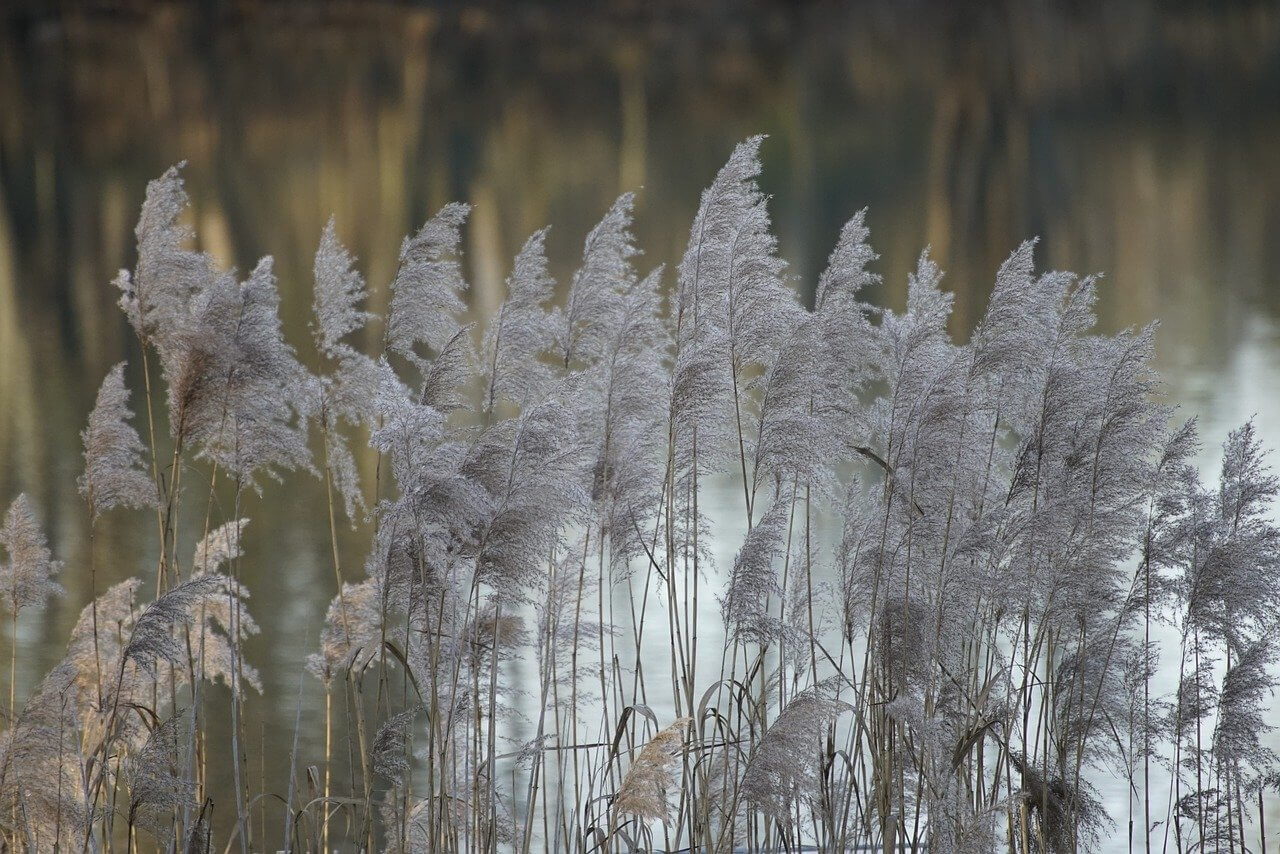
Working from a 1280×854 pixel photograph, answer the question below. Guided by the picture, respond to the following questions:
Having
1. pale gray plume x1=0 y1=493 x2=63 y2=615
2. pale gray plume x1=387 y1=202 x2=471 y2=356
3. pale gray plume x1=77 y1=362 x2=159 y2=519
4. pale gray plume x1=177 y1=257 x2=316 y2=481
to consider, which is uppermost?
pale gray plume x1=387 y1=202 x2=471 y2=356

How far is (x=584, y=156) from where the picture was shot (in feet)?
91.2

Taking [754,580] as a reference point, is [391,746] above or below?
below

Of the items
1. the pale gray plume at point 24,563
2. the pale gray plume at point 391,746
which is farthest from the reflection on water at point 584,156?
the pale gray plume at point 391,746

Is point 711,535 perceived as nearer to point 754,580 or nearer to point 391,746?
point 754,580

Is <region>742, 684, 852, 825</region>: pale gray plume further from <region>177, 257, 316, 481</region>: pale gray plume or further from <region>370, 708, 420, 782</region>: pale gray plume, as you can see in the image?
<region>177, 257, 316, 481</region>: pale gray plume

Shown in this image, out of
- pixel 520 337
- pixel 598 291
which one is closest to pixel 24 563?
pixel 520 337

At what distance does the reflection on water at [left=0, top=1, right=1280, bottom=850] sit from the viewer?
12.5 metres

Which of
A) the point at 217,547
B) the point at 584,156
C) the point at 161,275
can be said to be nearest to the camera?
the point at 161,275

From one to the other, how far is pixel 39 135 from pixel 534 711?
2724 centimetres

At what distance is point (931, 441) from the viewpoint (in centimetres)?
304

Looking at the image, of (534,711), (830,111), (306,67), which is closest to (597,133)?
(830,111)

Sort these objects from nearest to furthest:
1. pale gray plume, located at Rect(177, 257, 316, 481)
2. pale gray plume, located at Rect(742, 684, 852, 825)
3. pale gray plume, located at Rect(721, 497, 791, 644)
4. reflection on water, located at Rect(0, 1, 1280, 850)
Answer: pale gray plume, located at Rect(742, 684, 852, 825)
pale gray plume, located at Rect(721, 497, 791, 644)
pale gray plume, located at Rect(177, 257, 316, 481)
reflection on water, located at Rect(0, 1, 1280, 850)

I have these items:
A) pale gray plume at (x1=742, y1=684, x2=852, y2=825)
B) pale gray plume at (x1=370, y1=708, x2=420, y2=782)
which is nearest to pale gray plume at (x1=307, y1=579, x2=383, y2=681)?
pale gray plume at (x1=370, y1=708, x2=420, y2=782)

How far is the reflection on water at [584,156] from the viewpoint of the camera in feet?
40.9
